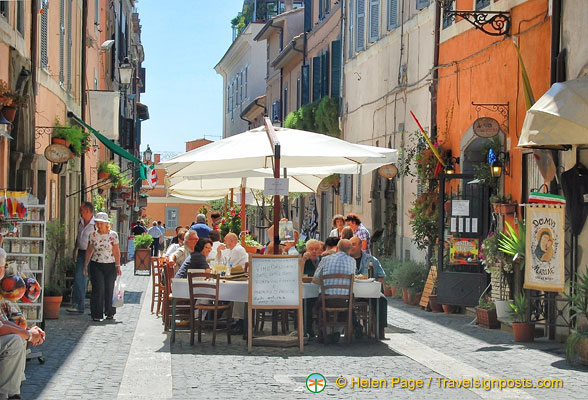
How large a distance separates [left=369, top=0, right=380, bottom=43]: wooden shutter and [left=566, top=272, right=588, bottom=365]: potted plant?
44.6 ft

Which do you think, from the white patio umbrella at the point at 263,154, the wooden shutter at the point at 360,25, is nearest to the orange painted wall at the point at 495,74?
the white patio umbrella at the point at 263,154

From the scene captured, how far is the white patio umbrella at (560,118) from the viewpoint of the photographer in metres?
12.0

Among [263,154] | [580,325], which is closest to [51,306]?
[263,154]

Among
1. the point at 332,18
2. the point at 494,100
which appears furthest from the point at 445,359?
the point at 332,18

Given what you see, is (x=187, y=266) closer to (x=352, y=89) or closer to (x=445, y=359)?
(x=445, y=359)

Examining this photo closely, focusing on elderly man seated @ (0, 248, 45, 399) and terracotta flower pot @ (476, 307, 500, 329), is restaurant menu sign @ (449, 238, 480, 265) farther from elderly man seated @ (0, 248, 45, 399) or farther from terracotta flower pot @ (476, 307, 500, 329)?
elderly man seated @ (0, 248, 45, 399)

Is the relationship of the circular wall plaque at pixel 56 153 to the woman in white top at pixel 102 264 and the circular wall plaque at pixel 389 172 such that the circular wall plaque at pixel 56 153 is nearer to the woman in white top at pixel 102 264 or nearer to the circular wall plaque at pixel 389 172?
the woman in white top at pixel 102 264

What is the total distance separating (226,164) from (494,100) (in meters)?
4.82

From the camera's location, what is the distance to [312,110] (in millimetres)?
32875

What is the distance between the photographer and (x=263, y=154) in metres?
13.2

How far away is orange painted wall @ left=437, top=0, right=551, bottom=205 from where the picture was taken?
49.1 feet

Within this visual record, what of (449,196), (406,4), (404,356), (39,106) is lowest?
(404,356)

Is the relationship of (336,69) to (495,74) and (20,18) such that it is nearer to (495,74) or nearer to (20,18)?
(495,74)

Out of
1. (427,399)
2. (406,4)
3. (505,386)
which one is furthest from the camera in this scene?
(406,4)
